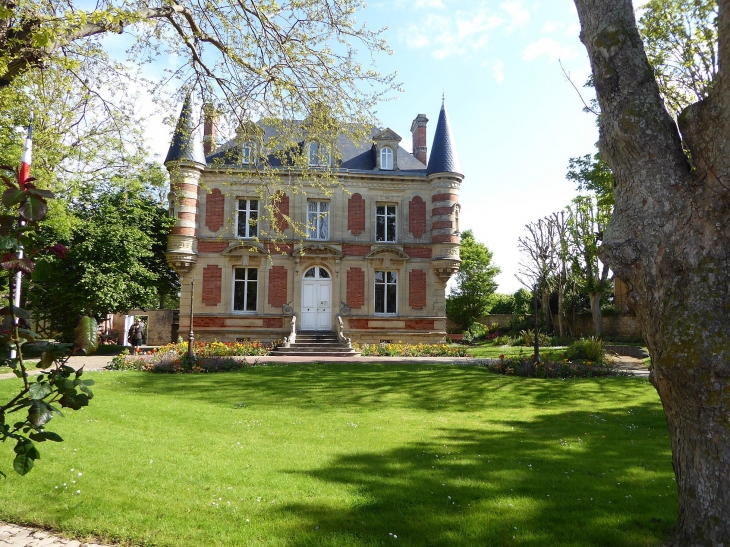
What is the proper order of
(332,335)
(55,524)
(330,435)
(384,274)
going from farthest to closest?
(384,274) < (332,335) < (330,435) < (55,524)

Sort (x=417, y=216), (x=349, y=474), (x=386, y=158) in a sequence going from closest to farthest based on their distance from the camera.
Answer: (x=349, y=474) < (x=417, y=216) < (x=386, y=158)

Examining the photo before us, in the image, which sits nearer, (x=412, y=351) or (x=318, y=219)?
(x=412, y=351)

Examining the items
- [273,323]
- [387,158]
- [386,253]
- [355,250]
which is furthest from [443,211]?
[273,323]

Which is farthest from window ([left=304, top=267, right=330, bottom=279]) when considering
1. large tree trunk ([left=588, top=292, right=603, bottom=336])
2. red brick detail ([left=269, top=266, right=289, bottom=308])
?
large tree trunk ([left=588, top=292, right=603, bottom=336])

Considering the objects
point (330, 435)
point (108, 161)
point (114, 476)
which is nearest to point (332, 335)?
point (108, 161)

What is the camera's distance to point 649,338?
3406mm

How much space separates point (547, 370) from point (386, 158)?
13.9m

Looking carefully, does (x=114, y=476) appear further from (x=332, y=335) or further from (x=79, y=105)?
(x=332, y=335)

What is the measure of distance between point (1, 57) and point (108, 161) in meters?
8.29

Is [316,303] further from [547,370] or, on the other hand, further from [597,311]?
[597,311]

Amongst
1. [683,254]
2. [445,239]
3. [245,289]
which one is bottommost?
[683,254]

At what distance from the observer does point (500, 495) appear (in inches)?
181

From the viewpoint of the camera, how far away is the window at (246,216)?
23.3 meters

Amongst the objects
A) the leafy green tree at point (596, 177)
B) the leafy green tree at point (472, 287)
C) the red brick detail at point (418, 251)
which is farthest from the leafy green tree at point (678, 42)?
the leafy green tree at point (472, 287)
